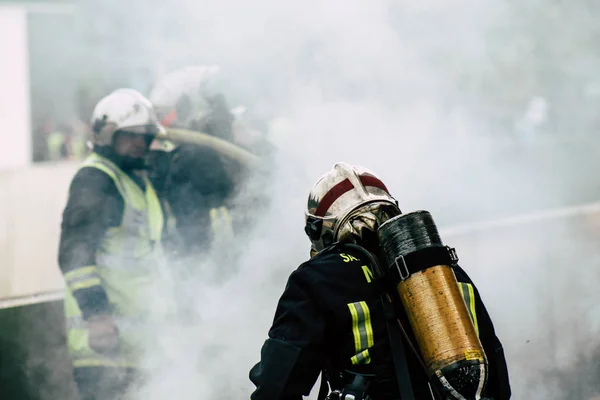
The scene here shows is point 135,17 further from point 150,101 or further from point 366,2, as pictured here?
point 366,2

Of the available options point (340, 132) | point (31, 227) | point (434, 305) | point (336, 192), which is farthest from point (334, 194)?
point (31, 227)

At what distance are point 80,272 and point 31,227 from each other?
1.82 m

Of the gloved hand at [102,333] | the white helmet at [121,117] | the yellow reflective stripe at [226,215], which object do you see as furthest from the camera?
the yellow reflective stripe at [226,215]

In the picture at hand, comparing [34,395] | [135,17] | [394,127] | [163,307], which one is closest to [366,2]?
[394,127]

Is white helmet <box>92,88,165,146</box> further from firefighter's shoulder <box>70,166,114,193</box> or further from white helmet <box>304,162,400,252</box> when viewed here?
white helmet <box>304,162,400,252</box>

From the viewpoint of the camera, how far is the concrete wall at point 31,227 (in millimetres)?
5566

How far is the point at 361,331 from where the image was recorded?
7.29ft

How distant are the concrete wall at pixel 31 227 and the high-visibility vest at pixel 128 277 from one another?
1253 millimetres

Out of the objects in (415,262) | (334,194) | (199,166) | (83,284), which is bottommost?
(415,262)

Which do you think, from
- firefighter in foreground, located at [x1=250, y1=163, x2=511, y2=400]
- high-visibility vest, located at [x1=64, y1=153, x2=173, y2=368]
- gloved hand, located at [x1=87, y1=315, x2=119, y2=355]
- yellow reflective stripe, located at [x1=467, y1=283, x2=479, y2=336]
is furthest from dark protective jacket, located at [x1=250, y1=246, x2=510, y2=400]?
high-visibility vest, located at [x1=64, y1=153, x2=173, y2=368]

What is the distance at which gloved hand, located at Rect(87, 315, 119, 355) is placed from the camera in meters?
3.99

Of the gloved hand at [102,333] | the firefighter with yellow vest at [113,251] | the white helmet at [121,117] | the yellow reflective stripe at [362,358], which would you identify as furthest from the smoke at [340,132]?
the yellow reflective stripe at [362,358]

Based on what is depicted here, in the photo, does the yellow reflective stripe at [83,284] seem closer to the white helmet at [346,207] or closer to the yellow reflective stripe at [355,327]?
the white helmet at [346,207]

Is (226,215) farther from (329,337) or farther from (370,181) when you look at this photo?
(329,337)
